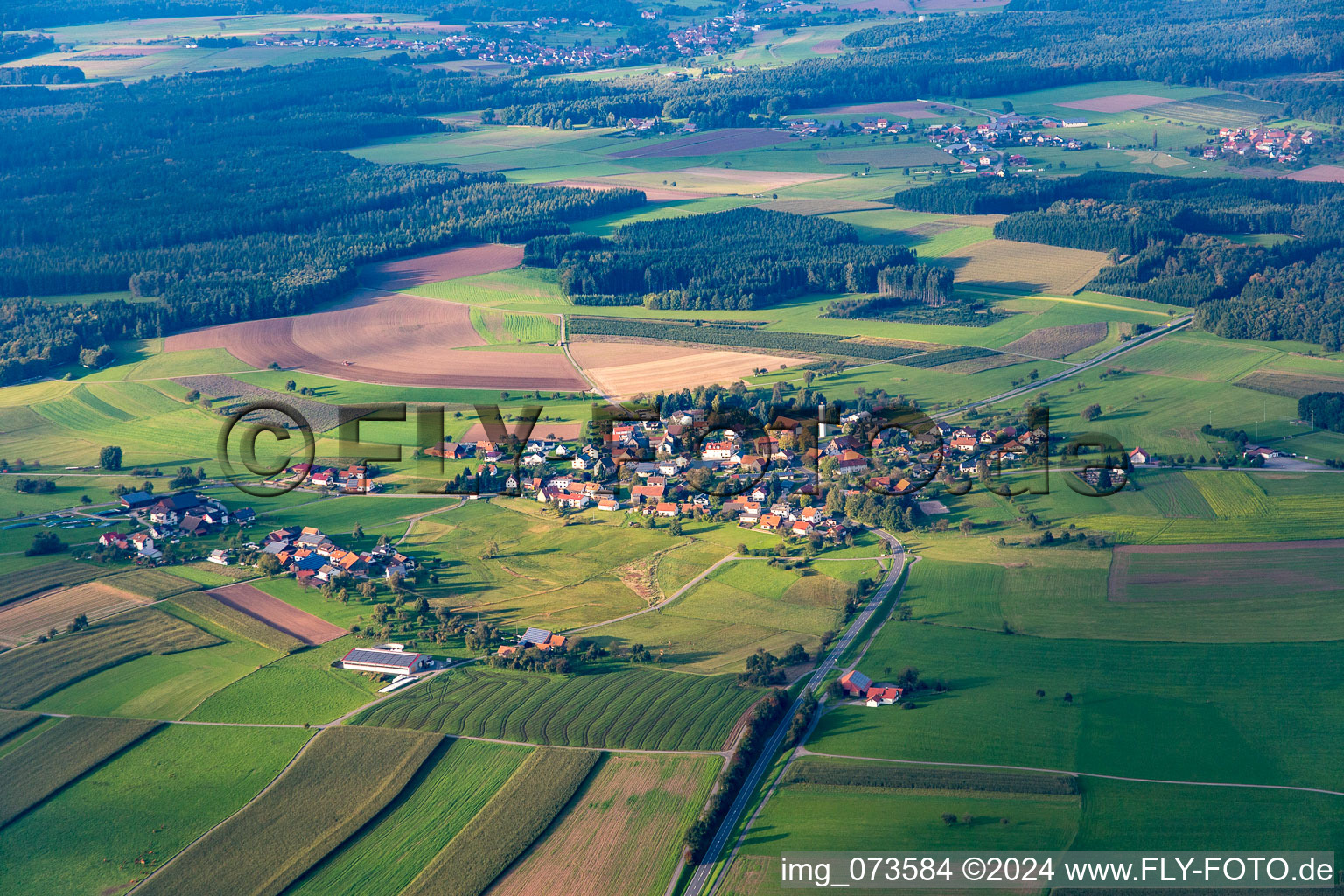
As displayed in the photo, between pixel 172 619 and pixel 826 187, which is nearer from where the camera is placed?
pixel 172 619

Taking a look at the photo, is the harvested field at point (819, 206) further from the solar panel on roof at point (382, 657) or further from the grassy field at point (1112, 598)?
the solar panel on roof at point (382, 657)

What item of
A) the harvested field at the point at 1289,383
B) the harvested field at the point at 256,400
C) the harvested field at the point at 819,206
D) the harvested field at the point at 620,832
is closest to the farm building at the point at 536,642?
the harvested field at the point at 620,832

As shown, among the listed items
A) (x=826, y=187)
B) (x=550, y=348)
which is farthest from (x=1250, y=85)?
(x=550, y=348)

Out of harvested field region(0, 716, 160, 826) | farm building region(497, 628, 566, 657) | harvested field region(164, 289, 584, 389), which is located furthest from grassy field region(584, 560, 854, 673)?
harvested field region(164, 289, 584, 389)

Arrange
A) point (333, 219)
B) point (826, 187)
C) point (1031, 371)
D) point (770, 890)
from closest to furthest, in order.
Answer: point (770, 890), point (1031, 371), point (333, 219), point (826, 187)

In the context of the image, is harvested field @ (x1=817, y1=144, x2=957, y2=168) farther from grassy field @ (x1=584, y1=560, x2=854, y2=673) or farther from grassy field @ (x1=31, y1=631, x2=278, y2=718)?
grassy field @ (x1=31, y1=631, x2=278, y2=718)

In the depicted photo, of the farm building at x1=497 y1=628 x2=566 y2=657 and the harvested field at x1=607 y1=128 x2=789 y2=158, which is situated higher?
the harvested field at x1=607 y1=128 x2=789 y2=158

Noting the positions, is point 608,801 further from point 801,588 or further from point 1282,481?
A: point 1282,481
